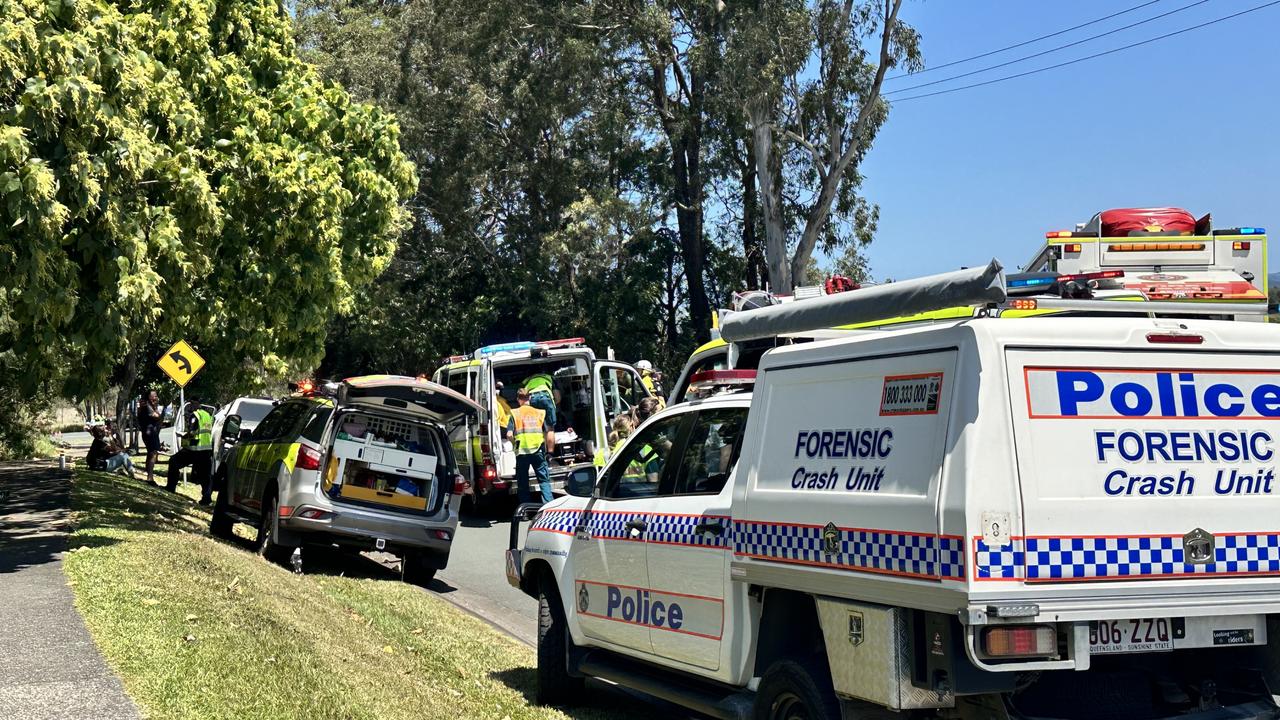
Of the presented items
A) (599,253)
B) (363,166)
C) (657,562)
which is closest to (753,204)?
(599,253)

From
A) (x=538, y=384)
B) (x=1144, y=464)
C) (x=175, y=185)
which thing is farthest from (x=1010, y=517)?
(x=538, y=384)

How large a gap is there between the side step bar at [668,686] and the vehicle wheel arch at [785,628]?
0.20m

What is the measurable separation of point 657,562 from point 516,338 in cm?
3535

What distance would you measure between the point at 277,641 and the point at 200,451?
51.4ft

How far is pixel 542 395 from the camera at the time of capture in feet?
64.9

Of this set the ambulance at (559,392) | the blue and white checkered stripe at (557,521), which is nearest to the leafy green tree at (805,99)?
the ambulance at (559,392)

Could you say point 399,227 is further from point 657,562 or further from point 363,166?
point 657,562

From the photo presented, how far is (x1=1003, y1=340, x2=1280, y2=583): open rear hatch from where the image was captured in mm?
4883

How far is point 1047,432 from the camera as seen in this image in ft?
16.3

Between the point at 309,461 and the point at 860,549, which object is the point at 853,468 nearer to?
the point at 860,549

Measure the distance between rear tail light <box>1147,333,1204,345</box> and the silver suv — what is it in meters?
9.63

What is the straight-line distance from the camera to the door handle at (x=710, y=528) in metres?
6.46

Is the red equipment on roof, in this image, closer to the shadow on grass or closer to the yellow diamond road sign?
the shadow on grass

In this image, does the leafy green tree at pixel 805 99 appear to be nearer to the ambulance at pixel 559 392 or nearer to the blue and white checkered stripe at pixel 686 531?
the ambulance at pixel 559 392
